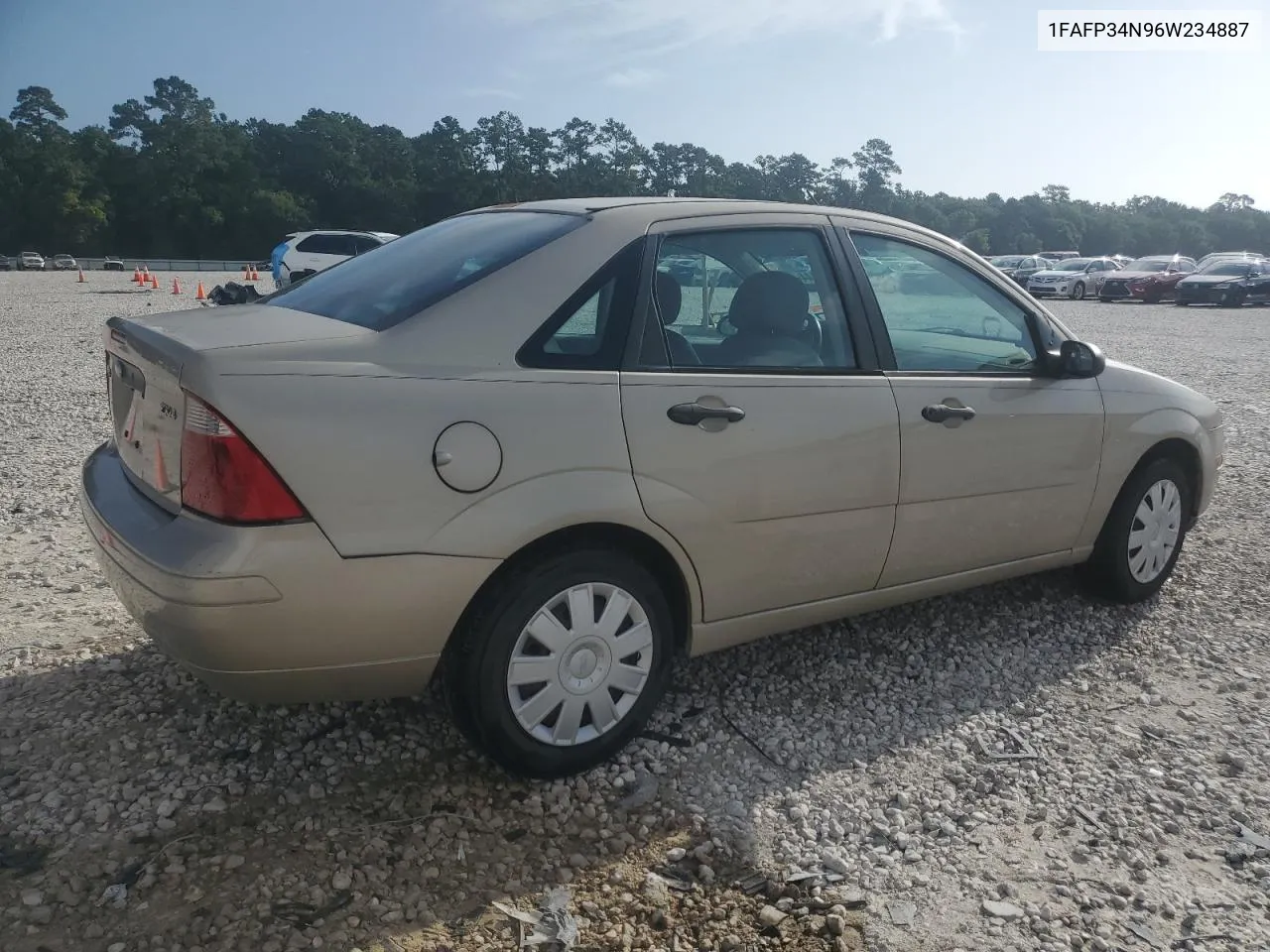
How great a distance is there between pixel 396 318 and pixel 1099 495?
10.1ft

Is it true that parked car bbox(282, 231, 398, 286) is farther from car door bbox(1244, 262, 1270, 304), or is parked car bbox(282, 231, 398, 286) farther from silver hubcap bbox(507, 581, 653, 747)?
car door bbox(1244, 262, 1270, 304)

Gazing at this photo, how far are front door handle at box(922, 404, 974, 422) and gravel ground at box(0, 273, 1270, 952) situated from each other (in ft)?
3.37

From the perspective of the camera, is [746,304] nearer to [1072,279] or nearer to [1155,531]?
[1155,531]

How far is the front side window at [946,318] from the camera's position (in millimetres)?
3604

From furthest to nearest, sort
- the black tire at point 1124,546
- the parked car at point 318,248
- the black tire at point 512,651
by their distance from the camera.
A: the parked car at point 318,248 < the black tire at point 1124,546 < the black tire at point 512,651

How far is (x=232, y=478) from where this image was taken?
2391mm

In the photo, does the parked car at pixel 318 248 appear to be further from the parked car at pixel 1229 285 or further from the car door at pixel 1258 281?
the car door at pixel 1258 281

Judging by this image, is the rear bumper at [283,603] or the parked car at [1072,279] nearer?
the rear bumper at [283,603]

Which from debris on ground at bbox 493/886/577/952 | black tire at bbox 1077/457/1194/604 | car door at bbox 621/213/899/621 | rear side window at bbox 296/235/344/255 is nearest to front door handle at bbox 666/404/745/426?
car door at bbox 621/213/899/621

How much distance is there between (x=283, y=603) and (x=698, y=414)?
1290 millimetres

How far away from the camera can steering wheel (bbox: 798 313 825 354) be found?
11.0ft

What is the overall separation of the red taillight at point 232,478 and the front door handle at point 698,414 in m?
1.11

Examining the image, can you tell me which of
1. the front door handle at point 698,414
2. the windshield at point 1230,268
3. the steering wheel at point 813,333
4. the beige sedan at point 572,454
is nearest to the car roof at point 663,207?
the beige sedan at point 572,454

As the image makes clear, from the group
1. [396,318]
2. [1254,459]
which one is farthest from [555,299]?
[1254,459]
